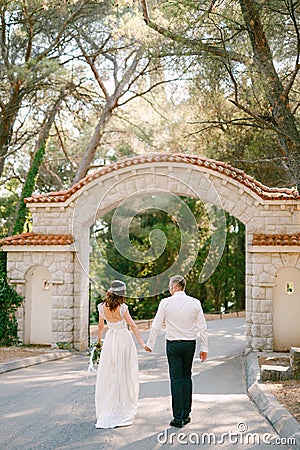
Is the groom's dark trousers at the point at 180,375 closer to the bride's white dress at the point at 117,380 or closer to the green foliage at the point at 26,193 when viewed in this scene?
the bride's white dress at the point at 117,380

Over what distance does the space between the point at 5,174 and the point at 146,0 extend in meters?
13.3

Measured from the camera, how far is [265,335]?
43.0 feet

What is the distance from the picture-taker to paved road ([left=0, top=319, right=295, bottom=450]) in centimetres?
561

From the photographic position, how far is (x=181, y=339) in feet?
20.8

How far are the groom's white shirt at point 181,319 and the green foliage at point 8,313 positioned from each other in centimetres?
860

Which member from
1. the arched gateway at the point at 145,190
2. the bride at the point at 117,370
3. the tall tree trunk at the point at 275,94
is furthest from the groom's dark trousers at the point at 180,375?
the arched gateway at the point at 145,190

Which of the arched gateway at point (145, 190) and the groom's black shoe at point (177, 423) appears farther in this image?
the arched gateway at point (145, 190)

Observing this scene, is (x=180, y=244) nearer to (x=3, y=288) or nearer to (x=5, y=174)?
(x=5, y=174)

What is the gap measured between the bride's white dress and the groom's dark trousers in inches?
22.0

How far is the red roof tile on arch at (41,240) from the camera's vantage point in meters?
14.1

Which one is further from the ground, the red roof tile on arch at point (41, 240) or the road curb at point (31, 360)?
the red roof tile on arch at point (41, 240)

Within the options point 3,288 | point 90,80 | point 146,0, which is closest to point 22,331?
point 3,288

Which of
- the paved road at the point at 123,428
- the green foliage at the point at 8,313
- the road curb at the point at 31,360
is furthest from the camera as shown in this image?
the green foliage at the point at 8,313

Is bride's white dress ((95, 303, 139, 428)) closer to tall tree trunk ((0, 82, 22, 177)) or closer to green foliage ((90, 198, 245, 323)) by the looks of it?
tall tree trunk ((0, 82, 22, 177))
